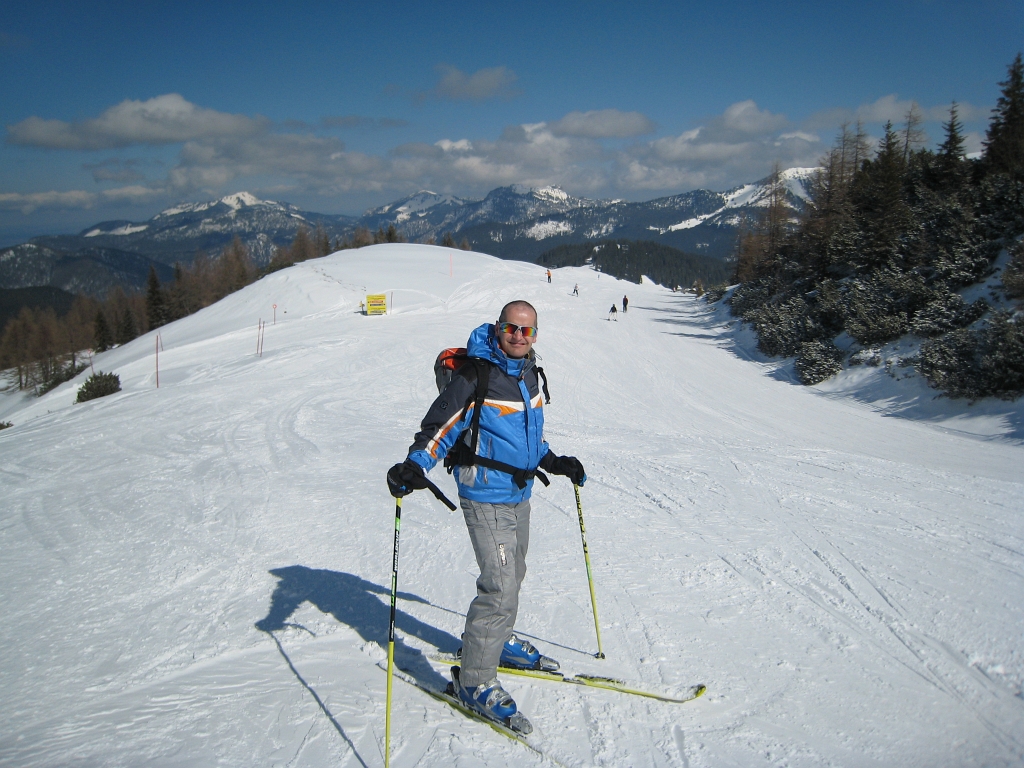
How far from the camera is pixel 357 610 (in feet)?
15.9

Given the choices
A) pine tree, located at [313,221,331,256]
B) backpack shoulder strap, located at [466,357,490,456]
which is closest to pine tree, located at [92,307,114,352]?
pine tree, located at [313,221,331,256]

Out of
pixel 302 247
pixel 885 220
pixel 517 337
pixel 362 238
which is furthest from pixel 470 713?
pixel 362 238

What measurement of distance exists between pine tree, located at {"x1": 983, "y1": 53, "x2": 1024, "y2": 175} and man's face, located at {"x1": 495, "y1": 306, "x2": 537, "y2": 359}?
2705 cm

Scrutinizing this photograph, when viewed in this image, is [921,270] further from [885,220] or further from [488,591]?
[488,591]

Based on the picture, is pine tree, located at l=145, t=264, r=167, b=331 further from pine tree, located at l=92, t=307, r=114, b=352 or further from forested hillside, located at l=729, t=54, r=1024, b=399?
forested hillside, located at l=729, t=54, r=1024, b=399

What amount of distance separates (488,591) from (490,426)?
1018 mm

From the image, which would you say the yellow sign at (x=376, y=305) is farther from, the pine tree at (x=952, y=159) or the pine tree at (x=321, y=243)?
the pine tree at (x=321, y=243)

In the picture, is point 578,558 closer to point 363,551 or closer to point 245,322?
point 363,551

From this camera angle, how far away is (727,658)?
414cm

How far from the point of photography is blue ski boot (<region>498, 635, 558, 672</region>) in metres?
3.96

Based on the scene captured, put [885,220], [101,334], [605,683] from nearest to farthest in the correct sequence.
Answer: [605,683]
[885,220]
[101,334]

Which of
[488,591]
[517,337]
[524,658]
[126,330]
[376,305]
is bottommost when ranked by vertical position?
[524,658]

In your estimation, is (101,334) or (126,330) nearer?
(101,334)

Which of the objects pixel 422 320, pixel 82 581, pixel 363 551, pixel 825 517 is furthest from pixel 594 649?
pixel 422 320
